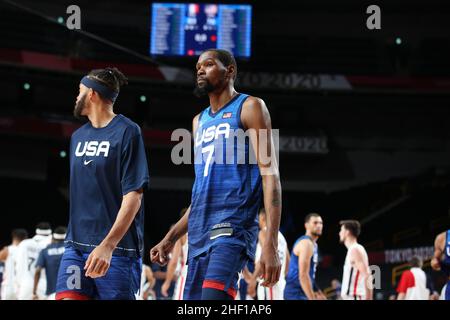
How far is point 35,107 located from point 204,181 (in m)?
19.6

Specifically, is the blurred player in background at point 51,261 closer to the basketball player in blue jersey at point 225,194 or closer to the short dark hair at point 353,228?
the short dark hair at point 353,228

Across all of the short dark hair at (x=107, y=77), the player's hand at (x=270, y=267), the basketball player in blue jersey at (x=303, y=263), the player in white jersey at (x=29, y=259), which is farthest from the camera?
the player in white jersey at (x=29, y=259)

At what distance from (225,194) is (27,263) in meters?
7.97

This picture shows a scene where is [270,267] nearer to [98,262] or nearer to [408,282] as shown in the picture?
[98,262]

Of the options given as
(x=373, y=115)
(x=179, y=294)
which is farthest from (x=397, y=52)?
(x=179, y=294)

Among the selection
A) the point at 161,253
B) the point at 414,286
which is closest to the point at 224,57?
the point at 161,253

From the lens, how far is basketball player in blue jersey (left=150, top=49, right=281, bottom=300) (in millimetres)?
3852

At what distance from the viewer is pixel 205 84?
427 cm

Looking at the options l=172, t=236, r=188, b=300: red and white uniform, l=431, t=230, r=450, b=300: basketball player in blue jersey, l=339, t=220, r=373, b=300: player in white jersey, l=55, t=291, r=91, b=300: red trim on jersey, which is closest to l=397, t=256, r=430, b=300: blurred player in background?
l=339, t=220, r=373, b=300: player in white jersey

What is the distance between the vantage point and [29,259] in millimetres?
11344

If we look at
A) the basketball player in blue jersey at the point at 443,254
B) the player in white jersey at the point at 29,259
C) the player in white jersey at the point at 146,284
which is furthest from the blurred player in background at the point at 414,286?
the player in white jersey at the point at 29,259

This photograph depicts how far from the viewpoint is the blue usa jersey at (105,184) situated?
4.18 m

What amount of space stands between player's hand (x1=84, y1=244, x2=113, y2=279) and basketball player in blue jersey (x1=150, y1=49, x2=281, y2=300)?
476mm

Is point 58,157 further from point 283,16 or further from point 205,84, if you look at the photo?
point 205,84
